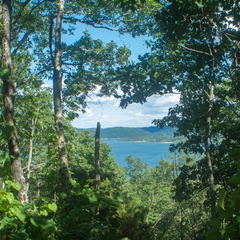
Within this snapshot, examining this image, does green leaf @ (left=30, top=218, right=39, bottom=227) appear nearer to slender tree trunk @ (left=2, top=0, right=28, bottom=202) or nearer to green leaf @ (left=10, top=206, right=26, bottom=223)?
green leaf @ (left=10, top=206, right=26, bottom=223)

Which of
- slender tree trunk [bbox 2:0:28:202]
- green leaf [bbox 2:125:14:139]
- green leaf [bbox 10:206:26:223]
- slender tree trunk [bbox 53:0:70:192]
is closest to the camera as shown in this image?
green leaf [bbox 10:206:26:223]

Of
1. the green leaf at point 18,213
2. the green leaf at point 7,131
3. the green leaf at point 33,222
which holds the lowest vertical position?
the green leaf at point 33,222

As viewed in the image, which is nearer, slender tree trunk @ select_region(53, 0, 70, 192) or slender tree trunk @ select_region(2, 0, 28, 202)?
slender tree trunk @ select_region(2, 0, 28, 202)

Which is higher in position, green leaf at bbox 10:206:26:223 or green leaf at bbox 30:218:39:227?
green leaf at bbox 10:206:26:223

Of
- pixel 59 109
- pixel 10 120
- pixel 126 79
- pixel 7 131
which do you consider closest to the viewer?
pixel 7 131

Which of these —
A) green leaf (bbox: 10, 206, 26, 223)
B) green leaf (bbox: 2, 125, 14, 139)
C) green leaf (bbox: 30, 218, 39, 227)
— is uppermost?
green leaf (bbox: 2, 125, 14, 139)

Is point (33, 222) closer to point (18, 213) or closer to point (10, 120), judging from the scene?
point (18, 213)

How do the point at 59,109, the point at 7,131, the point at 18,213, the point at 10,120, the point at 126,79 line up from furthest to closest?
1. the point at 126,79
2. the point at 59,109
3. the point at 10,120
4. the point at 7,131
5. the point at 18,213

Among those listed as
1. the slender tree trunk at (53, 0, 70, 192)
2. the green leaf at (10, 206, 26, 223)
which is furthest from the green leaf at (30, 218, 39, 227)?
the slender tree trunk at (53, 0, 70, 192)

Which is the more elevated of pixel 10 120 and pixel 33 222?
pixel 10 120

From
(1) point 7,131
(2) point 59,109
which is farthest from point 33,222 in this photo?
(2) point 59,109

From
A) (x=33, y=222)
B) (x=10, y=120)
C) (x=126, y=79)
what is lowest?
(x=33, y=222)

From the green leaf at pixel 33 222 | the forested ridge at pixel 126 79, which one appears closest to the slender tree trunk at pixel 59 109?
the forested ridge at pixel 126 79

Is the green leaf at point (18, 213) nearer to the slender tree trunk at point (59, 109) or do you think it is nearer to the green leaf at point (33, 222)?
the green leaf at point (33, 222)
